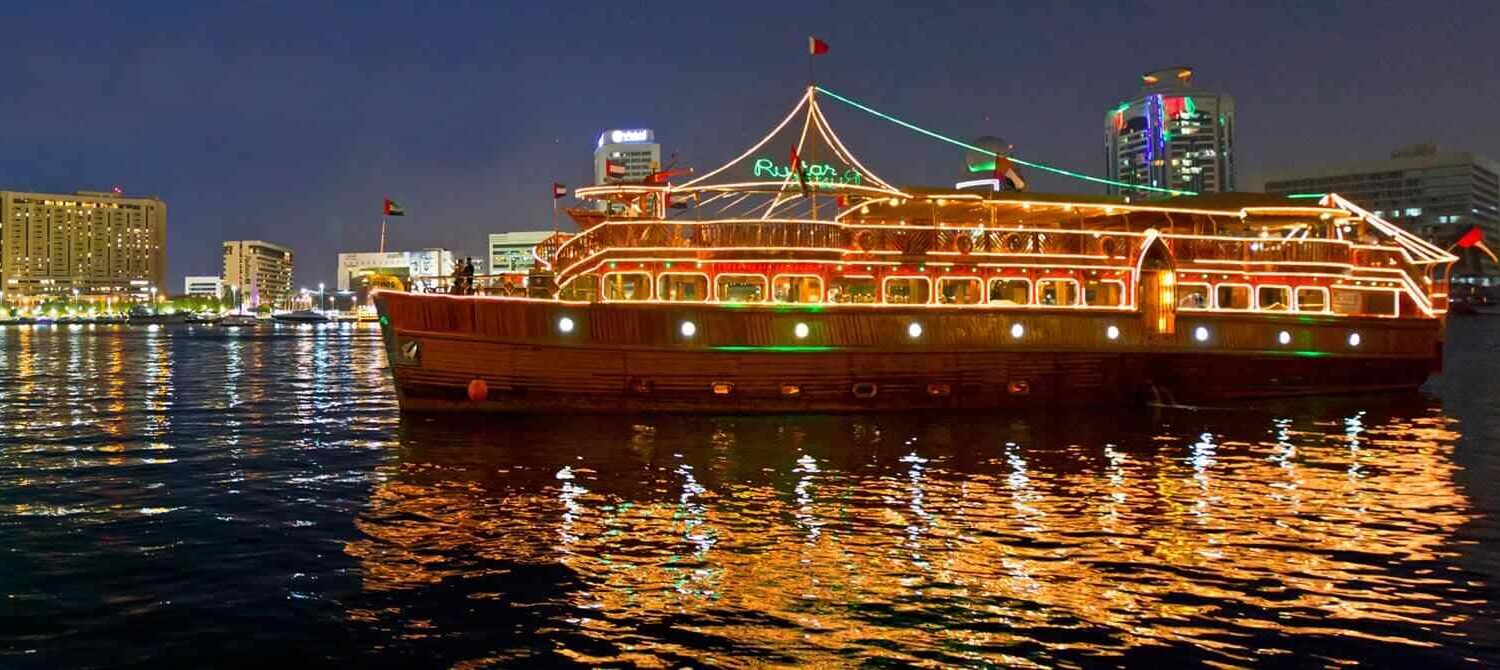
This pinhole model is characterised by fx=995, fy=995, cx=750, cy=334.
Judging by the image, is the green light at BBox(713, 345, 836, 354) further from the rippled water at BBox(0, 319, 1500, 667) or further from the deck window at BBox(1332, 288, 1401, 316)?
the deck window at BBox(1332, 288, 1401, 316)

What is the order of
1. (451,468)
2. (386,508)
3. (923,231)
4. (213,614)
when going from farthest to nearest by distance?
(923,231) < (451,468) < (386,508) < (213,614)

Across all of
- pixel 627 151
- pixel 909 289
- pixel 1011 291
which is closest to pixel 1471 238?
pixel 1011 291

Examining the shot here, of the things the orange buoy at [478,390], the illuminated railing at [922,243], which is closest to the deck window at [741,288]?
the illuminated railing at [922,243]

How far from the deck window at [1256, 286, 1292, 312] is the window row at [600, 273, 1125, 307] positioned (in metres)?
5.14

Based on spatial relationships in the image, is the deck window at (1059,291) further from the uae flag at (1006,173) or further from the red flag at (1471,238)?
the red flag at (1471,238)

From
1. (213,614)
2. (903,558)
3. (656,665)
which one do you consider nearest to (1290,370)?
(903,558)

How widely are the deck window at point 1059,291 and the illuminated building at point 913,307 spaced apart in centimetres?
6

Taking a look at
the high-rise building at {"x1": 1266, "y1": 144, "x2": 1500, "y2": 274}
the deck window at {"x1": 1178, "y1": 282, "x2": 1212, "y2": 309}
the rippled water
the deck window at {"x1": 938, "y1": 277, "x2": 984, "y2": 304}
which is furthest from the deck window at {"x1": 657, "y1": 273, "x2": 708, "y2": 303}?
the high-rise building at {"x1": 1266, "y1": 144, "x2": 1500, "y2": 274}

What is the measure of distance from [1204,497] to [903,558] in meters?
6.97

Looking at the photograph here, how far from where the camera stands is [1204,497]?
16.4 m

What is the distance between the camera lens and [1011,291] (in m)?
29.6

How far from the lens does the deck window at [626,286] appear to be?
26828 millimetres

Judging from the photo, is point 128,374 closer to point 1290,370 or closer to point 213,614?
point 213,614

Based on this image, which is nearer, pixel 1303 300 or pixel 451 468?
pixel 451 468
